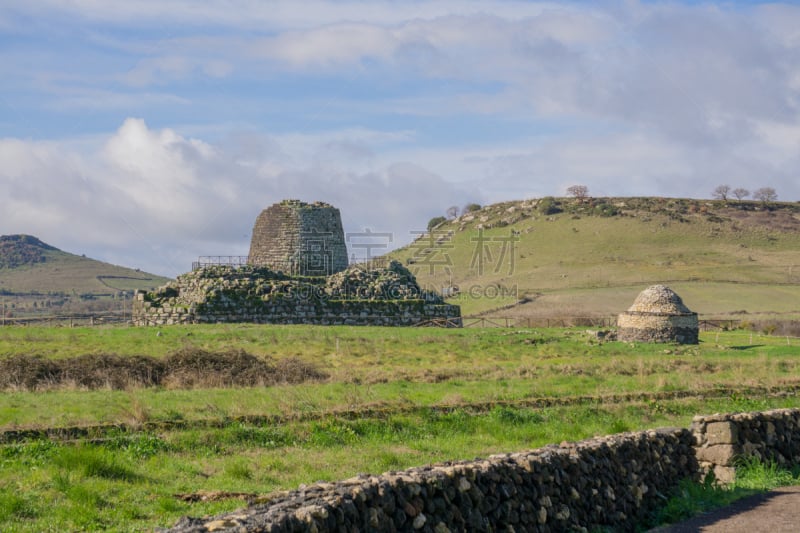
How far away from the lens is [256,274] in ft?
158

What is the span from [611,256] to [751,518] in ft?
305

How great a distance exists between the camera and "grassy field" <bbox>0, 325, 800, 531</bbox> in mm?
11461

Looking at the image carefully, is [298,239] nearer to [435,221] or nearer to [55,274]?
[435,221]

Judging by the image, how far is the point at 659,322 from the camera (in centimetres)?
3888

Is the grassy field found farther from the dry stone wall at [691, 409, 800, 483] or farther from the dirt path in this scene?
the dirt path

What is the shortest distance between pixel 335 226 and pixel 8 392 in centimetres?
3542

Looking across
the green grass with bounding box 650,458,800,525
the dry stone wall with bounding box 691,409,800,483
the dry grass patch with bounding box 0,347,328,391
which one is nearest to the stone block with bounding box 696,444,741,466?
the dry stone wall with bounding box 691,409,800,483

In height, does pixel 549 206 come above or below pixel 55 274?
above

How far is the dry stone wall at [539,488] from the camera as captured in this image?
300 inches

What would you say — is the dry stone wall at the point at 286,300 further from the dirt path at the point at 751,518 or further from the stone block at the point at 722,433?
the dirt path at the point at 751,518

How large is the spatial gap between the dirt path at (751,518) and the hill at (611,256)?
4815cm

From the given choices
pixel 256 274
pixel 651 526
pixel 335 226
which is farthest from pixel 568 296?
pixel 651 526

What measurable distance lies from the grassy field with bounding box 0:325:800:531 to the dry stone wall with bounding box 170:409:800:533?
2.90m

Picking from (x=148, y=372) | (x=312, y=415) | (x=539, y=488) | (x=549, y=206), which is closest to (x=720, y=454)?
(x=539, y=488)
